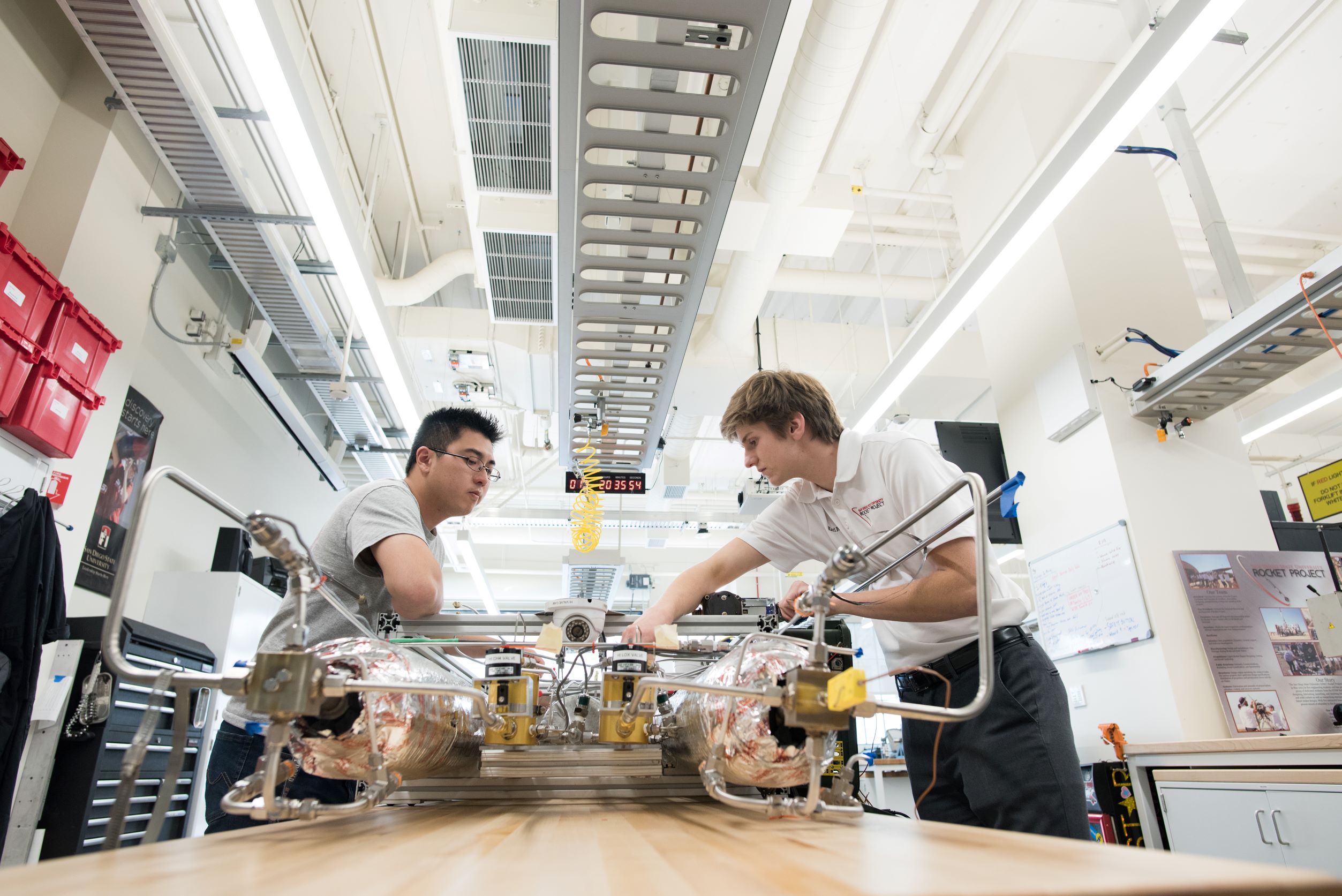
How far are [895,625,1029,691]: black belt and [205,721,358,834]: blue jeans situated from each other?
0.97 m

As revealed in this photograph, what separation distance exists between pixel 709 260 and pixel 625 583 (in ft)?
23.2

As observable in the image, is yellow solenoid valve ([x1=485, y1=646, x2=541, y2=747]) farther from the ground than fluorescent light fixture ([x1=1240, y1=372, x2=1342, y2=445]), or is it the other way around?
fluorescent light fixture ([x1=1240, y1=372, x2=1342, y2=445])

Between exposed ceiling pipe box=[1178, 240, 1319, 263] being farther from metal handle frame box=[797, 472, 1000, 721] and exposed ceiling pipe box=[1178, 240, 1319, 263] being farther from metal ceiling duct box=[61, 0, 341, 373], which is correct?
metal ceiling duct box=[61, 0, 341, 373]

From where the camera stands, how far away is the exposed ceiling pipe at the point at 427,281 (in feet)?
15.1

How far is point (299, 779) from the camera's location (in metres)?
1.21

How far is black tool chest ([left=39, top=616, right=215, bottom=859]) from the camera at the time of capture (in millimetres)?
2523

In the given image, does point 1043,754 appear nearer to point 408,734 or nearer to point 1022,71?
point 408,734

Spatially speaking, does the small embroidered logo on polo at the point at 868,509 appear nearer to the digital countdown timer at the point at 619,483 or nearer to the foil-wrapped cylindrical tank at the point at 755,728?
the foil-wrapped cylindrical tank at the point at 755,728

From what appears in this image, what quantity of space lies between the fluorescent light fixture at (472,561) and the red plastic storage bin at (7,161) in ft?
11.0

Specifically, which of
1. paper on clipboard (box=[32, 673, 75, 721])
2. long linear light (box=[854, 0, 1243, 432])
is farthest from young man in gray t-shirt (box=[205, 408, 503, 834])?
long linear light (box=[854, 0, 1243, 432])

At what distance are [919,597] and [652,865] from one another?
2.65 feet

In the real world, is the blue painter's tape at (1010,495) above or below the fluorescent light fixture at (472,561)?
below

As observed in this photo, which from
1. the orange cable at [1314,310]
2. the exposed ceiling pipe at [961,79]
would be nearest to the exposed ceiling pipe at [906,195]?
the exposed ceiling pipe at [961,79]

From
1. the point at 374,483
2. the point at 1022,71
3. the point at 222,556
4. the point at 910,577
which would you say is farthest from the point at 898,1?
the point at 222,556
